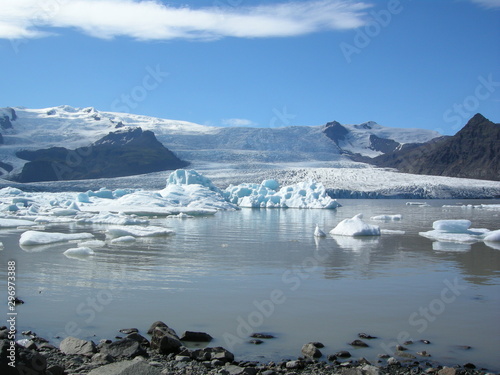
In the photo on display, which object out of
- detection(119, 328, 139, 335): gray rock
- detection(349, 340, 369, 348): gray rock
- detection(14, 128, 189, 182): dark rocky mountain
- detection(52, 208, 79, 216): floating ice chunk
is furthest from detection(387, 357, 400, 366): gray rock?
detection(14, 128, 189, 182): dark rocky mountain

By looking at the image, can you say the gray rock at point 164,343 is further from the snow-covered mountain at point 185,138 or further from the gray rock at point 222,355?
the snow-covered mountain at point 185,138

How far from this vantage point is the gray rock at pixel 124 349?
4086 millimetres

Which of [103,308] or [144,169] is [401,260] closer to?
[103,308]

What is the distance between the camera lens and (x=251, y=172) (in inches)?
1873

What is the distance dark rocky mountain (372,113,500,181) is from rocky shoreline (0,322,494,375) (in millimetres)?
66319

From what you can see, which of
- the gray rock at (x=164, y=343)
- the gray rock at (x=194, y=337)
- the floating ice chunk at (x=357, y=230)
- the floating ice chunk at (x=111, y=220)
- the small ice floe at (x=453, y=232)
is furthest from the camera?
the floating ice chunk at (x=111, y=220)

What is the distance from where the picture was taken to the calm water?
4.70m

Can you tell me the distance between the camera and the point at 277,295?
617 cm

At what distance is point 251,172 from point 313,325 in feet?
140

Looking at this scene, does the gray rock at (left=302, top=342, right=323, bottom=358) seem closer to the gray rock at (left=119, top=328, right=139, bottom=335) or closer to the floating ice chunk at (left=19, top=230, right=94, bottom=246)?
the gray rock at (left=119, top=328, right=139, bottom=335)

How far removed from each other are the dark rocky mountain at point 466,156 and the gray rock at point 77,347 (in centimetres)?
6723

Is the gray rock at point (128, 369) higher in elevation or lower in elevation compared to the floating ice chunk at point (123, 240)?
lower

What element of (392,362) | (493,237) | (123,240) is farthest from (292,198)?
(392,362)

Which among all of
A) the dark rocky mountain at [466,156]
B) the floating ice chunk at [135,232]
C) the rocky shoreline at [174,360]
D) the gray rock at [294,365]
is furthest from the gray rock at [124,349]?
the dark rocky mountain at [466,156]
